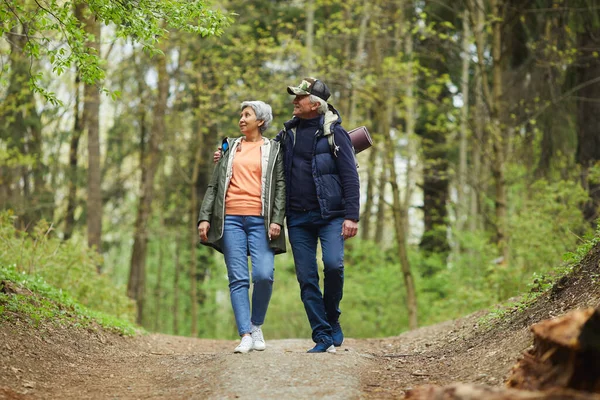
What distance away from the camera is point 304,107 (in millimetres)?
6867

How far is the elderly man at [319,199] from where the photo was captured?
6.70m

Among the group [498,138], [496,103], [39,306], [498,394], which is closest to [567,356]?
[498,394]

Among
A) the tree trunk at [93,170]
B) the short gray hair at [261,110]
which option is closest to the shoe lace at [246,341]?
the short gray hair at [261,110]

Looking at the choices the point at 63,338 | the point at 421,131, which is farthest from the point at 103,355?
the point at 421,131

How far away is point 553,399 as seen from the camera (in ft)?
10.2

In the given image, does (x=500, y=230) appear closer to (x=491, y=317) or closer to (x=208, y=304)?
(x=491, y=317)

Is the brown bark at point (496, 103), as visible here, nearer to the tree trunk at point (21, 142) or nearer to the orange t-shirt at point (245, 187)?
the orange t-shirt at point (245, 187)

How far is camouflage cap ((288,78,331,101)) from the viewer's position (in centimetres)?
679

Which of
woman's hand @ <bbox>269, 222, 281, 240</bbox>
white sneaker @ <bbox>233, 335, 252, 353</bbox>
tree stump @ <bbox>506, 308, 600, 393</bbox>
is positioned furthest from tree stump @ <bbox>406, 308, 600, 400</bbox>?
woman's hand @ <bbox>269, 222, 281, 240</bbox>

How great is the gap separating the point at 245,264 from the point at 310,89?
169cm

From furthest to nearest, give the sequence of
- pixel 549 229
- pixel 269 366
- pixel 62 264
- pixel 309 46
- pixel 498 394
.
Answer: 1. pixel 309 46
2. pixel 62 264
3. pixel 549 229
4. pixel 269 366
5. pixel 498 394

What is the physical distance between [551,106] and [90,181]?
32.1 ft

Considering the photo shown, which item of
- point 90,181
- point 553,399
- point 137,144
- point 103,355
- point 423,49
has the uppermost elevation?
point 423,49

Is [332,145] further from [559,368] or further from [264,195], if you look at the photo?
[559,368]
